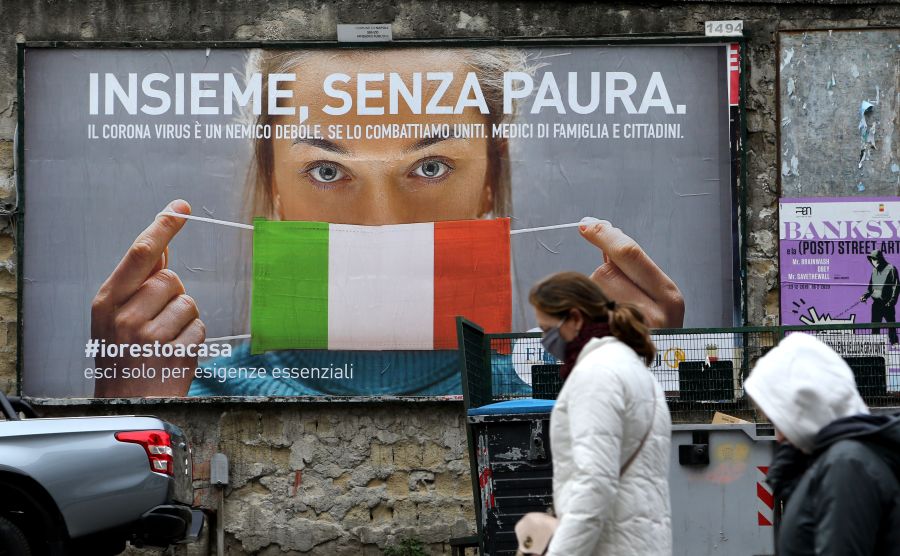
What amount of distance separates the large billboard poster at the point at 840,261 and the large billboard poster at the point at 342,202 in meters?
0.52

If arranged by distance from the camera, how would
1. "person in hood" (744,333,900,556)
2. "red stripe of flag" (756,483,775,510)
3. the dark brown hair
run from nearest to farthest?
"person in hood" (744,333,900,556) → the dark brown hair → "red stripe of flag" (756,483,775,510)

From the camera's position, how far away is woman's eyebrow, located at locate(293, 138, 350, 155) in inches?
409

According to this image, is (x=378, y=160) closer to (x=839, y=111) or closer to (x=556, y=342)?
(x=839, y=111)

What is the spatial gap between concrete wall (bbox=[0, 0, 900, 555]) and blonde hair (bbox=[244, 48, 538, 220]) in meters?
0.19

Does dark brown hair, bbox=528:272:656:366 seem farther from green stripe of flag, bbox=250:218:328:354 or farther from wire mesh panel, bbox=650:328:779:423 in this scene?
green stripe of flag, bbox=250:218:328:354

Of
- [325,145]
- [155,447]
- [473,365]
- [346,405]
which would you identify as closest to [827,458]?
[473,365]

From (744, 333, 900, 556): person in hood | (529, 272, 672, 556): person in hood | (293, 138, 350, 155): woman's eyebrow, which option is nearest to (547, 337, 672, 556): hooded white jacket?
(529, 272, 672, 556): person in hood

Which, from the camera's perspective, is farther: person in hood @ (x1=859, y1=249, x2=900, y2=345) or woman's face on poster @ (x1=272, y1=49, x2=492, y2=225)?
woman's face on poster @ (x1=272, y1=49, x2=492, y2=225)

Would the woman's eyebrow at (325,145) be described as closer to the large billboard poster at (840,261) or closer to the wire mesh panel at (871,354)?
the large billboard poster at (840,261)

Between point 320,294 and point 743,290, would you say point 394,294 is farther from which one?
point 743,290

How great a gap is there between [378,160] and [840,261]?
3.90 m

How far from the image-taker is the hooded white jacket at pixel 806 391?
3.09 meters

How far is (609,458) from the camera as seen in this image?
3.70m

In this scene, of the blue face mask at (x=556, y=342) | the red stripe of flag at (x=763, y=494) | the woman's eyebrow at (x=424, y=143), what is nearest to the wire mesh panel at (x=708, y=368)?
the red stripe of flag at (x=763, y=494)
